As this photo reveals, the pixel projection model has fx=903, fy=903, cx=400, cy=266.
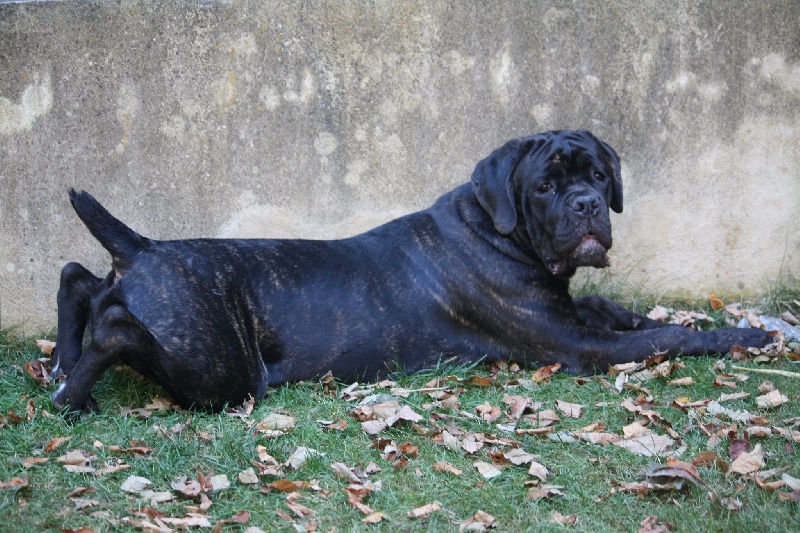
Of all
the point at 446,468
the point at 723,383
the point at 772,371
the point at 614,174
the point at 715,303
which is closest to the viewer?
the point at 446,468

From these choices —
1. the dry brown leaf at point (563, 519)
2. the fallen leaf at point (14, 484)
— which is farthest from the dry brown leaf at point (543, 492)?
the fallen leaf at point (14, 484)

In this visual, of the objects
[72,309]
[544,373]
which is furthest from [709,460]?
[72,309]

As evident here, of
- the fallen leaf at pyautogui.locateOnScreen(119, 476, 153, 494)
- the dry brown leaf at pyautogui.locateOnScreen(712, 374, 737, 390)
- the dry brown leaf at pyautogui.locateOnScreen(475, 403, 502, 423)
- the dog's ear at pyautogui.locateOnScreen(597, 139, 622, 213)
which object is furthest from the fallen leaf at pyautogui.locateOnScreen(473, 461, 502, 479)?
the dog's ear at pyautogui.locateOnScreen(597, 139, 622, 213)

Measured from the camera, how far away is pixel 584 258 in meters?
5.12

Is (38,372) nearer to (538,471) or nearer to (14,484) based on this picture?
(14,484)

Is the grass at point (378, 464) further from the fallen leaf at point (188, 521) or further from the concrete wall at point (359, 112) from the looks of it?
the concrete wall at point (359, 112)

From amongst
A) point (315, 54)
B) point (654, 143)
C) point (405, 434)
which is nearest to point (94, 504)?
point (405, 434)

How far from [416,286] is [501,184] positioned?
2.54ft

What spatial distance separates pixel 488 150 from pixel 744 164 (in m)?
1.80

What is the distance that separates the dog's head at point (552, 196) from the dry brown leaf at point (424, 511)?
199 centimetres

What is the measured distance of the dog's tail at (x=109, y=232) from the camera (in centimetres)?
459

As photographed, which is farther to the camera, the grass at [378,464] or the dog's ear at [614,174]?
the dog's ear at [614,174]

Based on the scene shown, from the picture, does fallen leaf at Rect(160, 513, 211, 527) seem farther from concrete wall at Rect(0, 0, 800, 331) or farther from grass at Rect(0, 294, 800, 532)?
concrete wall at Rect(0, 0, 800, 331)

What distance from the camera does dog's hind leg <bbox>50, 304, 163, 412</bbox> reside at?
432 centimetres
